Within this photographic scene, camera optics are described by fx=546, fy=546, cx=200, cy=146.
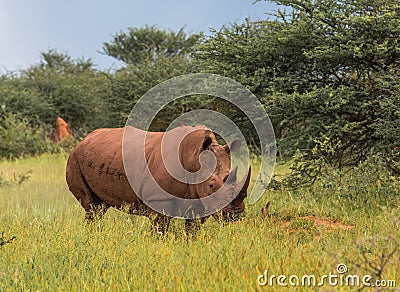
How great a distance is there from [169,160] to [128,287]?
2.19m

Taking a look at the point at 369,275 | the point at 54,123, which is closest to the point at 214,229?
the point at 369,275

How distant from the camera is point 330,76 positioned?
10.8 metres

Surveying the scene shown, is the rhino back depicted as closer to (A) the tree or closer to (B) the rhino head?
(B) the rhino head

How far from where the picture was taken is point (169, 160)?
19.5ft

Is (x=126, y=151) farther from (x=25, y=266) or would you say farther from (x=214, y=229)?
(x=25, y=266)

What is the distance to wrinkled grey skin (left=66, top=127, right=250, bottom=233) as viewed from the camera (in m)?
5.53

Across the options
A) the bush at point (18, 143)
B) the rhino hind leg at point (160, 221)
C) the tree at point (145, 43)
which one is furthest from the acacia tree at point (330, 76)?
the tree at point (145, 43)

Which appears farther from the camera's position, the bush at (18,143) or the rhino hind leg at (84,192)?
the bush at (18,143)

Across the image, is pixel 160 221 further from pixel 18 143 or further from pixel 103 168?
pixel 18 143

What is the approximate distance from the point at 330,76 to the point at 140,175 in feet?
19.1

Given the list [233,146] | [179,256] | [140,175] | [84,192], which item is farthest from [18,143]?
[179,256]

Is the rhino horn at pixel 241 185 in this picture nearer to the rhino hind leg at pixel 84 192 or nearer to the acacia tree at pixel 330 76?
the rhino hind leg at pixel 84 192

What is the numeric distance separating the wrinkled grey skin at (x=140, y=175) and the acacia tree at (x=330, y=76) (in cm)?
383

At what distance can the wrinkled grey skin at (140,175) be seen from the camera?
5527 mm
